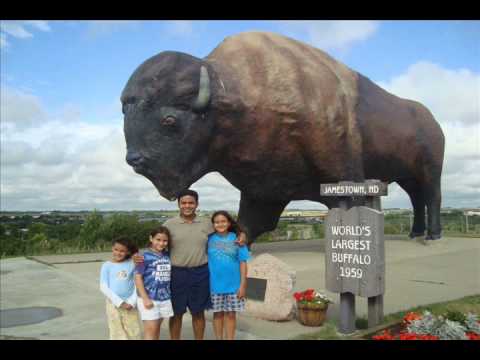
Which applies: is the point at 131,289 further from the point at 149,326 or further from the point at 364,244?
the point at 364,244

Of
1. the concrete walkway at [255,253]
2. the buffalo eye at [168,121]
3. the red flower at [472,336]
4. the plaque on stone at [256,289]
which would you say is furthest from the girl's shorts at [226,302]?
the buffalo eye at [168,121]

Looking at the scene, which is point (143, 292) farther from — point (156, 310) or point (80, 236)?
point (80, 236)

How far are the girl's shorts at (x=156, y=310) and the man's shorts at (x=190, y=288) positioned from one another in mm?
124

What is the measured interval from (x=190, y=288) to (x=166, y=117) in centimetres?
310

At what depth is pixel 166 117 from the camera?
6.44m

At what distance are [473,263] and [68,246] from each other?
10.3 m

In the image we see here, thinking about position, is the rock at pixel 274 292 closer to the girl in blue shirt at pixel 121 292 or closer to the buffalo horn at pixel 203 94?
the girl in blue shirt at pixel 121 292

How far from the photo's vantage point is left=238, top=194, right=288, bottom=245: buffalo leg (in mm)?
9633

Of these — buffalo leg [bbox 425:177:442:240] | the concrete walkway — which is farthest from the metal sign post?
buffalo leg [bbox 425:177:442:240]

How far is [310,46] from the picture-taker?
902 centimetres

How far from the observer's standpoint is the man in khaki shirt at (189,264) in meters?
3.87

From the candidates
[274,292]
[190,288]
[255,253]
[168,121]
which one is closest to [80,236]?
[255,253]

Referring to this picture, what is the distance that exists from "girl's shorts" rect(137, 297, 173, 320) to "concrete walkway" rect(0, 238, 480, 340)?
907mm
